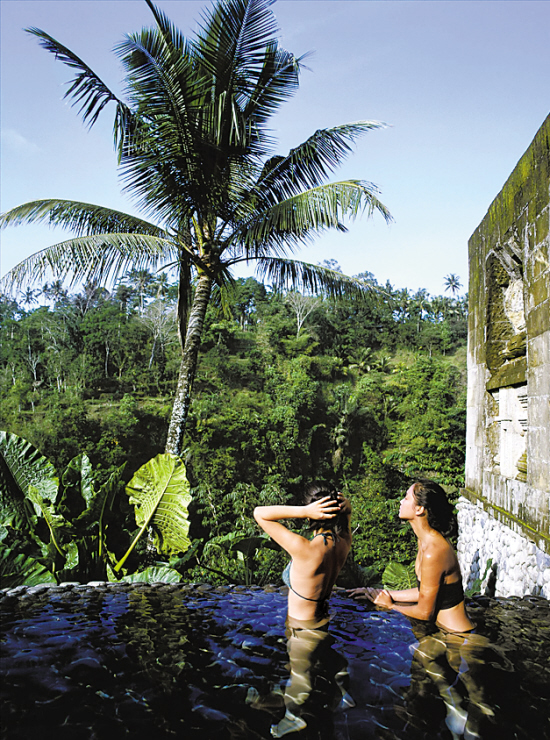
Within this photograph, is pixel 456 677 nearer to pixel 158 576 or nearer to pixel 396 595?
pixel 396 595

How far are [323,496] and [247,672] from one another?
104cm

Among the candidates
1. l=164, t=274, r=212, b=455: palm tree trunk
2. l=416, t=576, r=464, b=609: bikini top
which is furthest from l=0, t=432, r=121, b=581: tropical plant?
l=416, t=576, r=464, b=609: bikini top

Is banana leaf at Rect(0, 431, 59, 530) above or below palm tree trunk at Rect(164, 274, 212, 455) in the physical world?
below

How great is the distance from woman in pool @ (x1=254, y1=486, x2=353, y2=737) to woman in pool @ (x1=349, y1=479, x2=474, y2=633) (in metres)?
0.44

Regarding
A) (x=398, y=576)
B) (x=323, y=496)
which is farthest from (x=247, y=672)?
(x=398, y=576)

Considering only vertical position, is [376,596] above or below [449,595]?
below

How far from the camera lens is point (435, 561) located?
337 cm

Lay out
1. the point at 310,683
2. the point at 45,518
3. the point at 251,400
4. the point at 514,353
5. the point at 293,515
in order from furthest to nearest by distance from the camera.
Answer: the point at 251,400
the point at 514,353
the point at 45,518
the point at 293,515
the point at 310,683

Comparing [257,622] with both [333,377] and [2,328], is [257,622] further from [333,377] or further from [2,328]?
[2,328]

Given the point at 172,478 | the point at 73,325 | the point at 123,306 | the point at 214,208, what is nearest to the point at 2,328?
the point at 73,325

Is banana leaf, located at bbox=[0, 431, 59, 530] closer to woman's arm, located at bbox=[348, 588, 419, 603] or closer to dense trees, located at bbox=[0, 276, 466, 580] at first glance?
woman's arm, located at bbox=[348, 588, 419, 603]

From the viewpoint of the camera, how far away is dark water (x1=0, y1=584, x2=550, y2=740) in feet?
8.25

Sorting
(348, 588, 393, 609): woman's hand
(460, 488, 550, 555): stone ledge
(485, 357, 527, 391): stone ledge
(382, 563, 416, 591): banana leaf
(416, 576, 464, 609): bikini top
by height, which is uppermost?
(485, 357, 527, 391): stone ledge

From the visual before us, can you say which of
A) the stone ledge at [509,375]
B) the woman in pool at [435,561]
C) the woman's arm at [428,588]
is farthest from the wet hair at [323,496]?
the stone ledge at [509,375]
